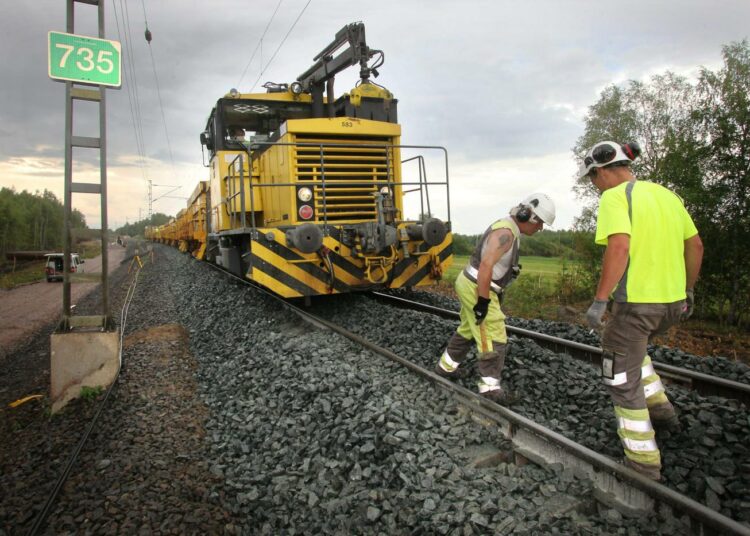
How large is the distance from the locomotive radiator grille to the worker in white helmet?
4.26 metres

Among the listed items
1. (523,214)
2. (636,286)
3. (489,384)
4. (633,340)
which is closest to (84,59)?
(523,214)

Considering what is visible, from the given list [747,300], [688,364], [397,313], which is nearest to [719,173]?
[747,300]

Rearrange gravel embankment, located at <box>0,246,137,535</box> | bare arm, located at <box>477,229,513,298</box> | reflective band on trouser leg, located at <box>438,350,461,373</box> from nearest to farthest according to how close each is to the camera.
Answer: gravel embankment, located at <box>0,246,137,535</box>, bare arm, located at <box>477,229,513,298</box>, reflective band on trouser leg, located at <box>438,350,461,373</box>

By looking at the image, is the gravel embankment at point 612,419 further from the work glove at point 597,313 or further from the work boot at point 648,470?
the work glove at point 597,313

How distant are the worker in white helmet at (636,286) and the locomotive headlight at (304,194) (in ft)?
15.1

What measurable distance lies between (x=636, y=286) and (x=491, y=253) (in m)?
1.12

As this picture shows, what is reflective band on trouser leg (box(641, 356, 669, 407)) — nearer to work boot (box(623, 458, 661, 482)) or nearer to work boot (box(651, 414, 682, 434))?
work boot (box(651, 414, 682, 434))

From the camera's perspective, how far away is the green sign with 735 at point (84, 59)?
16.0 ft

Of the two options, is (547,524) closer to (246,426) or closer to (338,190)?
(246,426)

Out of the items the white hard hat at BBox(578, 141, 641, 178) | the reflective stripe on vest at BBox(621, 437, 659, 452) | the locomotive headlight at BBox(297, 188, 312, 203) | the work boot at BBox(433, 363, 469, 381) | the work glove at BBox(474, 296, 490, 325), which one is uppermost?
the locomotive headlight at BBox(297, 188, 312, 203)

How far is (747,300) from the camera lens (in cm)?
930

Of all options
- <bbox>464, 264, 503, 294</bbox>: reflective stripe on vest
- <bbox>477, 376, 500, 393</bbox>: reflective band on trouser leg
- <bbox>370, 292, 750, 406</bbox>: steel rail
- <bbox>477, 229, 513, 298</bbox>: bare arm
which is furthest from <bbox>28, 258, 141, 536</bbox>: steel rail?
<bbox>370, 292, 750, 406</bbox>: steel rail

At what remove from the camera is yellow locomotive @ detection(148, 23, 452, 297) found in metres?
6.36

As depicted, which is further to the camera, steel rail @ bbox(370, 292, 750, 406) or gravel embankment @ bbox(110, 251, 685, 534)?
steel rail @ bbox(370, 292, 750, 406)
